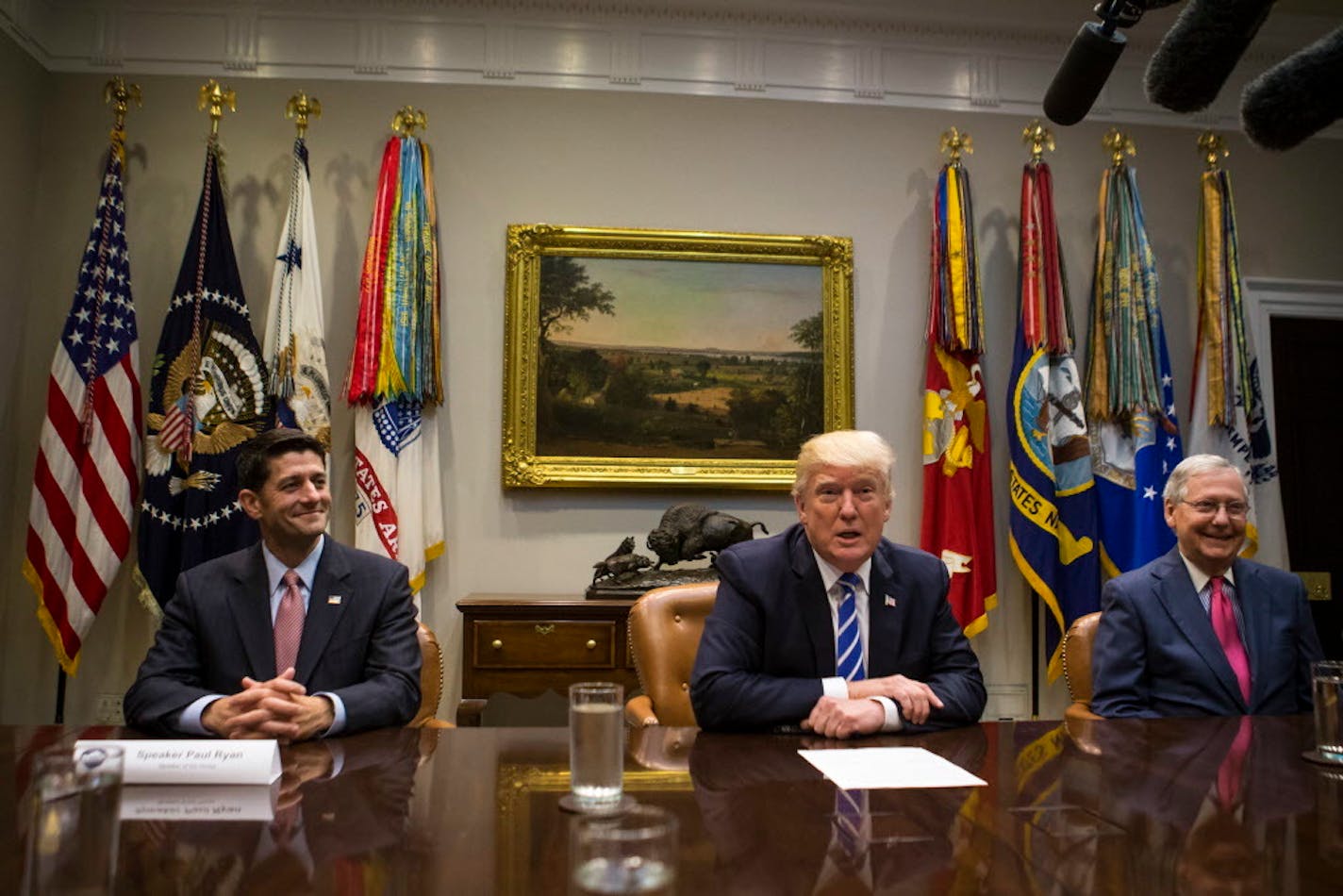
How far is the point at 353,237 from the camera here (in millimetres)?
4586

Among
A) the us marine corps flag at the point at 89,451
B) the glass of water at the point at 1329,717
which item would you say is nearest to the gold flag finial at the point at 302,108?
the us marine corps flag at the point at 89,451

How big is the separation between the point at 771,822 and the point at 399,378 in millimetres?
3339

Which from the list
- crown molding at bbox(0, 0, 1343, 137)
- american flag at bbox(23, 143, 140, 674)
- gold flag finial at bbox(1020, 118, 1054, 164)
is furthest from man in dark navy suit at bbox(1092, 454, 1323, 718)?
american flag at bbox(23, 143, 140, 674)

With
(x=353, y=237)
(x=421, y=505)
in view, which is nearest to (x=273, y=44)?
(x=353, y=237)

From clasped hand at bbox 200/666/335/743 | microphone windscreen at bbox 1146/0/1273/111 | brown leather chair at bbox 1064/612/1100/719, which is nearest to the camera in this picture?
microphone windscreen at bbox 1146/0/1273/111

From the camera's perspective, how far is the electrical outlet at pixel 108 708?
4352 millimetres

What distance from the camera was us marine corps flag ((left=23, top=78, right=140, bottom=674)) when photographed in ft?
13.1

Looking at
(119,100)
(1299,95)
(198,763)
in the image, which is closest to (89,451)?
(119,100)

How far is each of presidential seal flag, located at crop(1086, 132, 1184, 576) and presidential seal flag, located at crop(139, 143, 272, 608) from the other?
3.70 meters

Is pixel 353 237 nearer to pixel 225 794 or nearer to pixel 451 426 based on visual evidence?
pixel 451 426

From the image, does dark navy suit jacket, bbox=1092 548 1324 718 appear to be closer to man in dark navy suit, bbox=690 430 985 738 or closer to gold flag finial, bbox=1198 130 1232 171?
Result: man in dark navy suit, bbox=690 430 985 738

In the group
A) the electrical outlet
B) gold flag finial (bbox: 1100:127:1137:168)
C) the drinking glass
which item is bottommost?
the electrical outlet

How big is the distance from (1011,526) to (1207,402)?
107 cm

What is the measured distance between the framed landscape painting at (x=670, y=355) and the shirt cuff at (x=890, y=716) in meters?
2.68
